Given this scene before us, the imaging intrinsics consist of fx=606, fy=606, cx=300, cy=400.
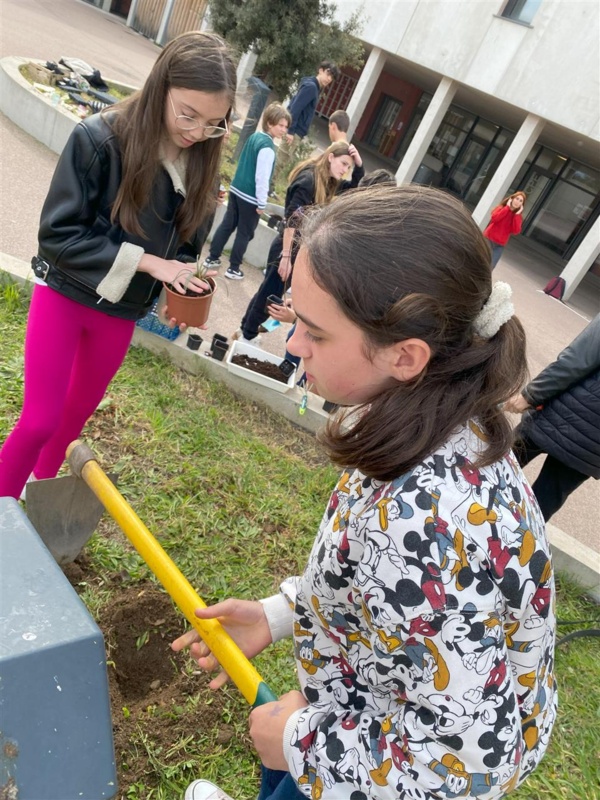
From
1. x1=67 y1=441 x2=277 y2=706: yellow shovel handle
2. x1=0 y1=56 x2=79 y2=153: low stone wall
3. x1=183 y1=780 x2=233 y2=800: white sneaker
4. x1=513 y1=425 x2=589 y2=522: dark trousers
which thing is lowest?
x1=183 y1=780 x2=233 y2=800: white sneaker

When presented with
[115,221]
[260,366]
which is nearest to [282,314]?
[260,366]

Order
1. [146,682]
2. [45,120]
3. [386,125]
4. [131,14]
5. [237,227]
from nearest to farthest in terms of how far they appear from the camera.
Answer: [146,682] < [237,227] < [45,120] < [131,14] < [386,125]

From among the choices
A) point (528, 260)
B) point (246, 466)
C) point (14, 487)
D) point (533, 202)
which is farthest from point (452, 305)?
point (533, 202)

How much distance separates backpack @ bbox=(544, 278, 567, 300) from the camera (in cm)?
1302

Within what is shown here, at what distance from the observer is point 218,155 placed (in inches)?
85.0

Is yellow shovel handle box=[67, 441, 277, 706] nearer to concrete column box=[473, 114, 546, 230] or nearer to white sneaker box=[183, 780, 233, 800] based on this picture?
white sneaker box=[183, 780, 233, 800]

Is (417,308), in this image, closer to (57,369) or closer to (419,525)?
(419,525)

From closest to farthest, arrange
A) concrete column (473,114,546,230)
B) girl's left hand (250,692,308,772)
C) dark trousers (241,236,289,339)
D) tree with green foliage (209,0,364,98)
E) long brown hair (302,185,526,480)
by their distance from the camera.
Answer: long brown hair (302,185,526,480) < girl's left hand (250,692,308,772) < dark trousers (241,236,289,339) < tree with green foliage (209,0,364,98) < concrete column (473,114,546,230)

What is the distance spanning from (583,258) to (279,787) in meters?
13.6

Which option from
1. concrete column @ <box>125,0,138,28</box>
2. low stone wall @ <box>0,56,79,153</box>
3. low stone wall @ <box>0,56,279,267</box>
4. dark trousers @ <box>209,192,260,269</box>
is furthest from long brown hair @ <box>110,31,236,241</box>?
concrete column @ <box>125,0,138,28</box>

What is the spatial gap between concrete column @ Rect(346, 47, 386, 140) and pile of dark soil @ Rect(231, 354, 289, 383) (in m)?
14.0

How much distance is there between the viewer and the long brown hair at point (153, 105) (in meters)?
1.89

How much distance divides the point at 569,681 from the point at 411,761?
2.56 m

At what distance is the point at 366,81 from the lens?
1666 cm
